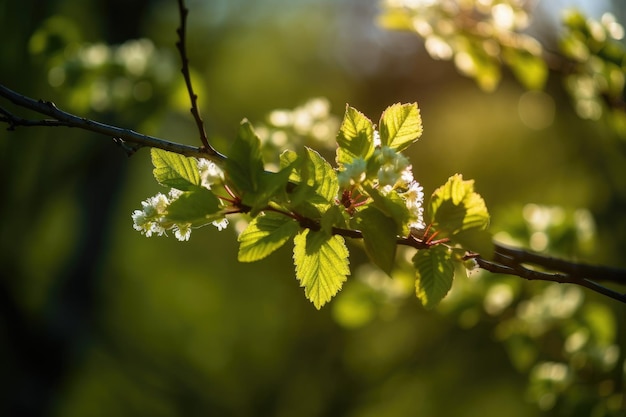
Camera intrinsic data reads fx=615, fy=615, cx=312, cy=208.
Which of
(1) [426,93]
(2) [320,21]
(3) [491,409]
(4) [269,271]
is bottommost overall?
(3) [491,409]

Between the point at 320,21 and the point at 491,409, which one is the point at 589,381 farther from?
the point at 320,21

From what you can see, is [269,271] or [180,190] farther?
[269,271]

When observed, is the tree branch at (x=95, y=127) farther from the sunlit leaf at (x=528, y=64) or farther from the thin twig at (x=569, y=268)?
the sunlit leaf at (x=528, y=64)

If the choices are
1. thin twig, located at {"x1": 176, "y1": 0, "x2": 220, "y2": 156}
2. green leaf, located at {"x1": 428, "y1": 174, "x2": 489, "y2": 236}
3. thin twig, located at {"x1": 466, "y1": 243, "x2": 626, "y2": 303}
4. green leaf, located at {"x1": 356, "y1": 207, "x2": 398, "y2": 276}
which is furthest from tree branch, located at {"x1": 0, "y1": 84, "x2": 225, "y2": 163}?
thin twig, located at {"x1": 466, "y1": 243, "x2": 626, "y2": 303}

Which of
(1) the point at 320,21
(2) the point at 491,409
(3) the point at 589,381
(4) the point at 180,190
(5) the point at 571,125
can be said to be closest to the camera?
(4) the point at 180,190

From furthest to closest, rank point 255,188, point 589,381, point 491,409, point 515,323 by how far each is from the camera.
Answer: point 491,409
point 515,323
point 589,381
point 255,188

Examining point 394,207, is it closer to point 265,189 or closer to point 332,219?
point 332,219

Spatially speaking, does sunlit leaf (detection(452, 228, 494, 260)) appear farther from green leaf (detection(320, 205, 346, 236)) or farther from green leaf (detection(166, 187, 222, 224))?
green leaf (detection(166, 187, 222, 224))

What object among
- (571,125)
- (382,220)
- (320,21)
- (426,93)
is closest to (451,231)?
(382,220)
